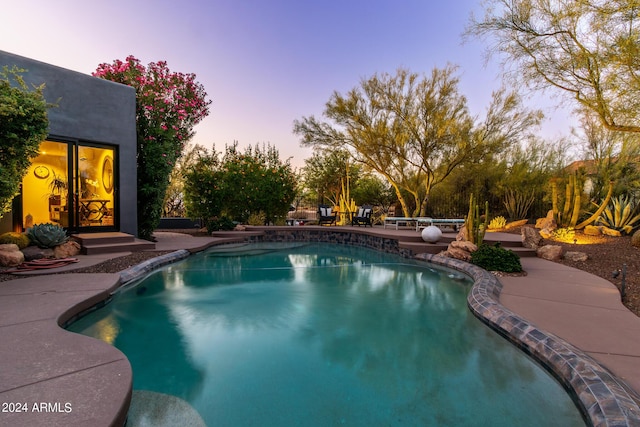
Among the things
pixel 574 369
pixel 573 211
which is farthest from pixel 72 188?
pixel 573 211

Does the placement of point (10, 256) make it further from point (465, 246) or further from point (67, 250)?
point (465, 246)

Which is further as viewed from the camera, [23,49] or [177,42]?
[177,42]

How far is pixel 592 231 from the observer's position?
7.82 metres

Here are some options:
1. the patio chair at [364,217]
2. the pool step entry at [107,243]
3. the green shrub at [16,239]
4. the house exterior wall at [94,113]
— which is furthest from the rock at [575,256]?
the green shrub at [16,239]

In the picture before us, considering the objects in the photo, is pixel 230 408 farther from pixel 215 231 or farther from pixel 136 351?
pixel 215 231

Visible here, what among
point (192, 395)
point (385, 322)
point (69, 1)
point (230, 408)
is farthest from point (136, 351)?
point (69, 1)

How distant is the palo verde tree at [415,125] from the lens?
1190 cm

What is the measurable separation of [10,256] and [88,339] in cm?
388

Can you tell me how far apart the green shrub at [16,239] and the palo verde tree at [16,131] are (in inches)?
42.0

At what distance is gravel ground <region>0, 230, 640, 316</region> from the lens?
4484 millimetres

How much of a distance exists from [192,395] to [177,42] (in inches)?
432

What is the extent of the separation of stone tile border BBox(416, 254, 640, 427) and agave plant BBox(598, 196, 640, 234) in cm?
613

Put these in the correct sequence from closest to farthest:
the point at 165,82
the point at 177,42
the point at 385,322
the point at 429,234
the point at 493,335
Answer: the point at 493,335 < the point at 385,322 < the point at 429,234 < the point at 165,82 < the point at 177,42

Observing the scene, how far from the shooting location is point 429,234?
26.0ft
